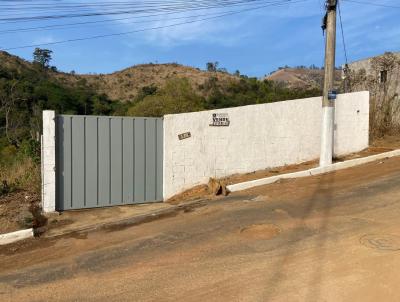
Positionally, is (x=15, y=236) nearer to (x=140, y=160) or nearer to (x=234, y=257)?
(x=140, y=160)

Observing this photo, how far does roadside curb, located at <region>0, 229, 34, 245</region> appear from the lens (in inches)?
284

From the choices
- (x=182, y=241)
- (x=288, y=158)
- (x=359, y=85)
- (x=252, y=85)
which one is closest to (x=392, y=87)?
(x=359, y=85)

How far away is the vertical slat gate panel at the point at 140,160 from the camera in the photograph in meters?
9.24

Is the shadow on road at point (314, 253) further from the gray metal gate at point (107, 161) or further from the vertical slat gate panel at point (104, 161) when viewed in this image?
the vertical slat gate panel at point (104, 161)

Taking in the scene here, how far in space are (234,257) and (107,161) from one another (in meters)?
4.11

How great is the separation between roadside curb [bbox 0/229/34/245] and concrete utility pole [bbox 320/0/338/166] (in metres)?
7.32

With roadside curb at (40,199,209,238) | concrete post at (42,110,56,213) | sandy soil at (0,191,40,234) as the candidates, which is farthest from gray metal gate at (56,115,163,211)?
roadside curb at (40,199,209,238)

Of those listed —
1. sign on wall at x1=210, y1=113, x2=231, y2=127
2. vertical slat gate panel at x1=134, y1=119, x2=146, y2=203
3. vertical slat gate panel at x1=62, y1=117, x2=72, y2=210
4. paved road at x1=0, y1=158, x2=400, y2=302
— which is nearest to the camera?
paved road at x1=0, y1=158, x2=400, y2=302

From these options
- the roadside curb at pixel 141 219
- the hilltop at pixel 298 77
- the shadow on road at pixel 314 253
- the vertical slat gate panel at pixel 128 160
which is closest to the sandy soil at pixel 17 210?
the roadside curb at pixel 141 219

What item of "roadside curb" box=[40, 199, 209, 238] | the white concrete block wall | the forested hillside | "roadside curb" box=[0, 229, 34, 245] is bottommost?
"roadside curb" box=[0, 229, 34, 245]

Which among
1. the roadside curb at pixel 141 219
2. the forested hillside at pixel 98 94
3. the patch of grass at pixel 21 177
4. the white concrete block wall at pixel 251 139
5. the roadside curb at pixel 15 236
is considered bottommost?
the roadside curb at pixel 15 236

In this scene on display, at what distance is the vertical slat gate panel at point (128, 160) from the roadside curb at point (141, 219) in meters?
0.85

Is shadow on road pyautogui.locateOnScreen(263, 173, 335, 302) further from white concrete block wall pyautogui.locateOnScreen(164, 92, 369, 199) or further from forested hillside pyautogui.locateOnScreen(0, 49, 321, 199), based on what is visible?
forested hillside pyautogui.locateOnScreen(0, 49, 321, 199)

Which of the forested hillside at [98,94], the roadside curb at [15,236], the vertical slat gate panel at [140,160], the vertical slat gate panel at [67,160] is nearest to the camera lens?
the roadside curb at [15,236]
